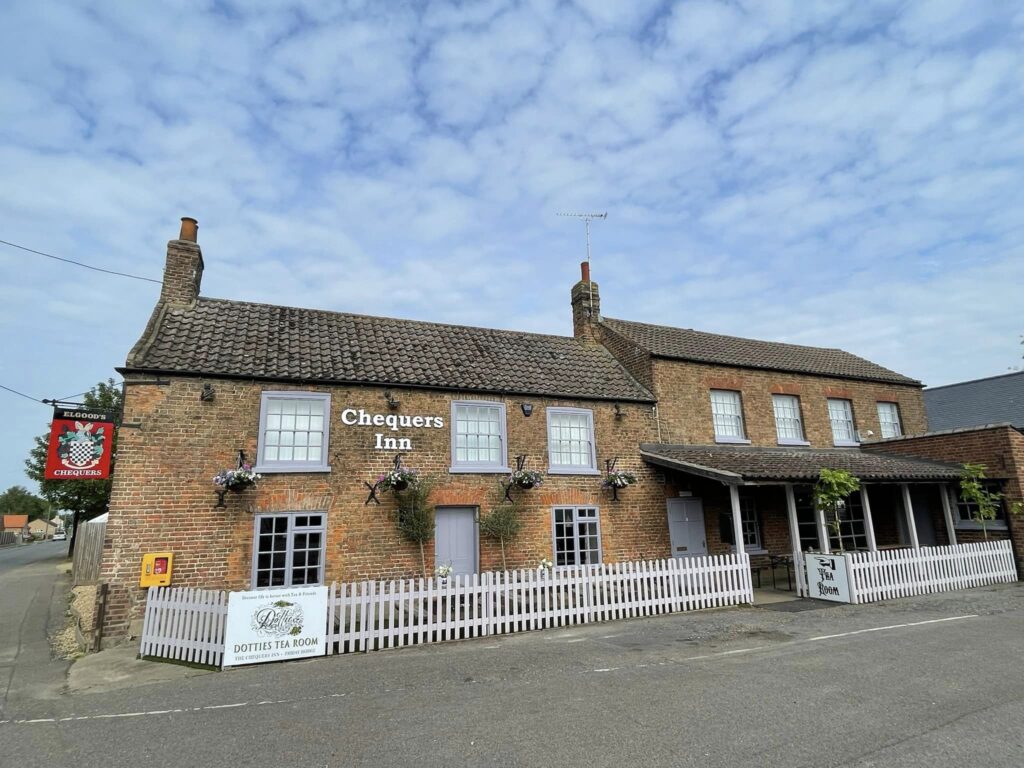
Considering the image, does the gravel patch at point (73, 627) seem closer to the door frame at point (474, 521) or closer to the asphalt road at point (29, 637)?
the asphalt road at point (29, 637)

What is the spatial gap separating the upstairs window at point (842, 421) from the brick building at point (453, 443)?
0.11 meters

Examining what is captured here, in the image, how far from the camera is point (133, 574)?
10.3 meters

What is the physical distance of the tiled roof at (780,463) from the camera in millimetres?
13102

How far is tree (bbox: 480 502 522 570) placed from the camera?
12.9 m

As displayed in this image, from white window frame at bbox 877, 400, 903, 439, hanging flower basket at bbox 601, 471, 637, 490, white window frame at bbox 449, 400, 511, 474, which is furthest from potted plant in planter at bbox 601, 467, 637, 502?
white window frame at bbox 877, 400, 903, 439

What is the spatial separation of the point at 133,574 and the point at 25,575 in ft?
71.5

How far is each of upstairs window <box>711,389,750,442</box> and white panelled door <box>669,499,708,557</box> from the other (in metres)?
2.67

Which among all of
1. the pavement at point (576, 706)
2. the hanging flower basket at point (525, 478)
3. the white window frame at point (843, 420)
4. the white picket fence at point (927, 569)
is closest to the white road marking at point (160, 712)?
the pavement at point (576, 706)

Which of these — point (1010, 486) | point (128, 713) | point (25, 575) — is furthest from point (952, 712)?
point (25, 575)

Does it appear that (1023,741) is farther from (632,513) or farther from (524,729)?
(632,513)

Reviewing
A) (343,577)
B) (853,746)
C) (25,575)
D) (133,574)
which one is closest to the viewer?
(853,746)

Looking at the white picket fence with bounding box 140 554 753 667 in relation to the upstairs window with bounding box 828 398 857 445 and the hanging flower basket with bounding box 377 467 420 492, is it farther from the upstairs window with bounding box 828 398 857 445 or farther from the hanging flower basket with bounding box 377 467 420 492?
the upstairs window with bounding box 828 398 857 445

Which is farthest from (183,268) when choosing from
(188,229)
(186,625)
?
(186,625)

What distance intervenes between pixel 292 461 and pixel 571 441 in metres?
6.69
